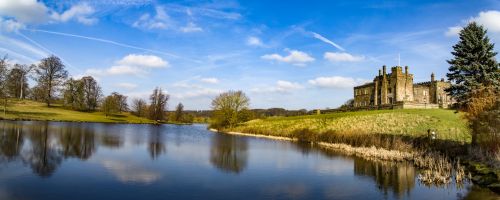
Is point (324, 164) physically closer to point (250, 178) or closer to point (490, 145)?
point (250, 178)

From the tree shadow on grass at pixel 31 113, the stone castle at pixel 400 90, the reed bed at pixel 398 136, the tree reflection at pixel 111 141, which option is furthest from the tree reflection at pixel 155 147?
the stone castle at pixel 400 90

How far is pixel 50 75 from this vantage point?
8256cm

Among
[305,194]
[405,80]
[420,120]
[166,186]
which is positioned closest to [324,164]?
[305,194]

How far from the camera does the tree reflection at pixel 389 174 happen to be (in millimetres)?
17934

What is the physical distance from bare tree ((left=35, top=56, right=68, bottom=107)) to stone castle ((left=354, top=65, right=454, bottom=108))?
65557 mm

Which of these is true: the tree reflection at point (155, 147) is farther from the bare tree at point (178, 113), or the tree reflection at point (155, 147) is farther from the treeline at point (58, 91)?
the bare tree at point (178, 113)

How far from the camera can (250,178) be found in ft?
63.3

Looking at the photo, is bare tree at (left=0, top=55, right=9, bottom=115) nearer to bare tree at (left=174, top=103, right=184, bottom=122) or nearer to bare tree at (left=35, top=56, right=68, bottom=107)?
bare tree at (left=35, top=56, right=68, bottom=107)

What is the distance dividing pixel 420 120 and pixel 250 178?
3441 cm

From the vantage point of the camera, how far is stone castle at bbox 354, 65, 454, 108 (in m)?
74.3

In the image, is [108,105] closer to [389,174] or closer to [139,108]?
[139,108]

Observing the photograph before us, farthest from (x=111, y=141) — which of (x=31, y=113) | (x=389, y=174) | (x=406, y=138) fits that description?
(x=31, y=113)

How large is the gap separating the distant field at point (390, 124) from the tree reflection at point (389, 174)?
12.4 metres

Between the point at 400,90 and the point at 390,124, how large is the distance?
100 ft
